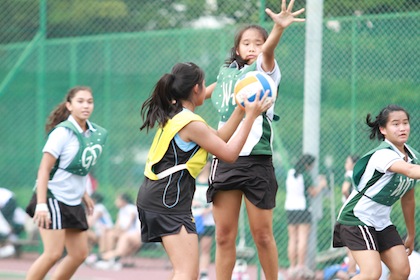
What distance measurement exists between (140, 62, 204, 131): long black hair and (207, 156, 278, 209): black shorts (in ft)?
2.28

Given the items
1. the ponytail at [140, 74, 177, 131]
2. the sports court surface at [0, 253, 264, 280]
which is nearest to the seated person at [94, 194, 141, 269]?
the sports court surface at [0, 253, 264, 280]

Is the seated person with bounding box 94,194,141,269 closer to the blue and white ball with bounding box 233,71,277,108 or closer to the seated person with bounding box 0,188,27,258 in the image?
the seated person with bounding box 0,188,27,258

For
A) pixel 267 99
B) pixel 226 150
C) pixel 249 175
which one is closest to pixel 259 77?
pixel 267 99

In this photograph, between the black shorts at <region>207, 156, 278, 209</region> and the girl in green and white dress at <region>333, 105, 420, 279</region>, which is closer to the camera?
the black shorts at <region>207, 156, 278, 209</region>

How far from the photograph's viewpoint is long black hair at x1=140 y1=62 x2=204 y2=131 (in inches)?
235

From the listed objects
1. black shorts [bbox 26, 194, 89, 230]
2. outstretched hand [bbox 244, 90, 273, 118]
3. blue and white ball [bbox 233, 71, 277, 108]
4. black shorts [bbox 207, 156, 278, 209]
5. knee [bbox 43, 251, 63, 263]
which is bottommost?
knee [bbox 43, 251, 63, 263]

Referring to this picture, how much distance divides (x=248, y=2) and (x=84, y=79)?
2.70 meters

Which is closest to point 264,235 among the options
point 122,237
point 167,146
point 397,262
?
point 167,146

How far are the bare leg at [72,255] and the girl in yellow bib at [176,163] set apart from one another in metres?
1.73

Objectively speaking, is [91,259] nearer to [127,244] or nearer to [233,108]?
[127,244]

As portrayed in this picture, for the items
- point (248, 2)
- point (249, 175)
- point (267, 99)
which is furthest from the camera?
point (248, 2)

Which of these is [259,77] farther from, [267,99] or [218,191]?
[218,191]

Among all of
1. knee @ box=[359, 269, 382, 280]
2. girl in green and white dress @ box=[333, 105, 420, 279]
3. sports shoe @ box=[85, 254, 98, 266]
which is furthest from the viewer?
sports shoe @ box=[85, 254, 98, 266]

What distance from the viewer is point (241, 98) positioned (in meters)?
5.72
